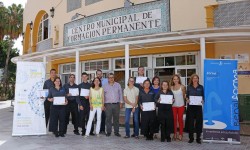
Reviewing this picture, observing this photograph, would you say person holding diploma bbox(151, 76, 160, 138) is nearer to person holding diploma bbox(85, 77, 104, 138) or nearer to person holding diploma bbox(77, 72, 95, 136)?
person holding diploma bbox(85, 77, 104, 138)

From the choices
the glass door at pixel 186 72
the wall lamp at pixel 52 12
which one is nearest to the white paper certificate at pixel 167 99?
the glass door at pixel 186 72

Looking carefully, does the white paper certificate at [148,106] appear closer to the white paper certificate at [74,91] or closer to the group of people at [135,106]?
the group of people at [135,106]

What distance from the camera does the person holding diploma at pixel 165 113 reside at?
736cm

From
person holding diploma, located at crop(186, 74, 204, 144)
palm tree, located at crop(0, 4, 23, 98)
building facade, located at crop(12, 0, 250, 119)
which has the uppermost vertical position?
palm tree, located at crop(0, 4, 23, 98)

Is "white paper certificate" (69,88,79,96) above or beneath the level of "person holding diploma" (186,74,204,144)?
above

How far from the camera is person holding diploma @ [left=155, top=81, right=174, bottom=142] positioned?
736 cm

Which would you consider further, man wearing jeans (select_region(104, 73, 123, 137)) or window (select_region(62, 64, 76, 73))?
window (select_region(62, 64, 76, 73))

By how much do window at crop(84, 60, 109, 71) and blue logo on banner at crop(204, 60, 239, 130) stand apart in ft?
26.8

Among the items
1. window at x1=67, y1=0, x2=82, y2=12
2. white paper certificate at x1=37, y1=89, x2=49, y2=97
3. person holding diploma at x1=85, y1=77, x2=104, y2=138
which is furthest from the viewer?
window at x1=67, y1=0, x2=82, y2=12

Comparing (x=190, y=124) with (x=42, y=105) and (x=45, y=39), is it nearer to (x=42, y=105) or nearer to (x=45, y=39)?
(x=42, y=105)

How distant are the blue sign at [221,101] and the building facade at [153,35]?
1.11 meters

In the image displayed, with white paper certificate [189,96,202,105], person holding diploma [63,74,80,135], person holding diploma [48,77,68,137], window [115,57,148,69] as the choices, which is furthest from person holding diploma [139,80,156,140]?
window [115,57,148,69]

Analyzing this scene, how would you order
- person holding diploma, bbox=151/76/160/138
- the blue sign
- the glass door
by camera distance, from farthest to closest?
the glass door < person holding diploma, bbox=151/76/160/138 < the blue sign

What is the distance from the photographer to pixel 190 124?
7258 mm
